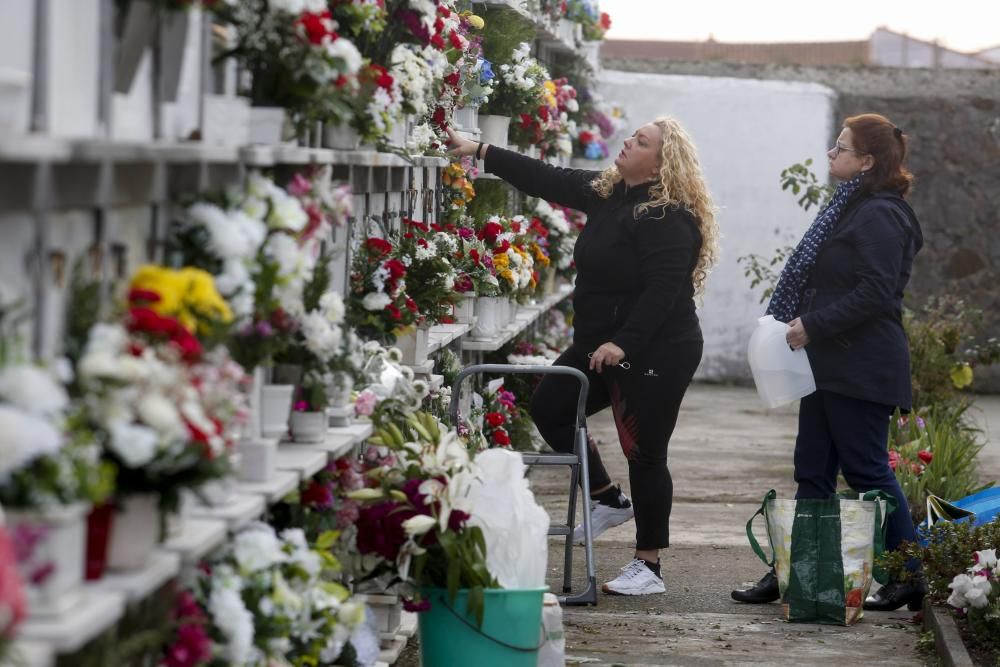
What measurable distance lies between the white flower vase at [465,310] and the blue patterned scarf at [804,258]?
5.16 ft

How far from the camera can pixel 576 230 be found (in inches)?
391

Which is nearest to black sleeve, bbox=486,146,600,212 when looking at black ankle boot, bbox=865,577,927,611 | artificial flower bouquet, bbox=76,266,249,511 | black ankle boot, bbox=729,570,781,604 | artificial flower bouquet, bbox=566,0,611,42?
black ankle boot, bbox=729,570,781,604

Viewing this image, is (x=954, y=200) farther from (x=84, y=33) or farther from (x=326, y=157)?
(x=84, y=33)

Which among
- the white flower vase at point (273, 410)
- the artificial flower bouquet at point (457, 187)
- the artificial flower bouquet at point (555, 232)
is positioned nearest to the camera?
the white flower vase at point (273, 410)

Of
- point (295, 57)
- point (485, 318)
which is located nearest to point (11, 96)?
point (295, 57)

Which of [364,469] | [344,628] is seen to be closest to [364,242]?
[364,469]

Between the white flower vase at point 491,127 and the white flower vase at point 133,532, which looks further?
the white flower vase at point 491,127

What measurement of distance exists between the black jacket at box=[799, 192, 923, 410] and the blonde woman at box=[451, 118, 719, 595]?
0.45 m

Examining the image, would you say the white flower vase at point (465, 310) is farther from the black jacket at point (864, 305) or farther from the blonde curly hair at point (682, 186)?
the black jacket at point (864, 305)

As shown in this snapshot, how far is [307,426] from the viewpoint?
3.93 meters

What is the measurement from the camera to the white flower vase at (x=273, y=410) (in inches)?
143

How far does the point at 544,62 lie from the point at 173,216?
270 inches

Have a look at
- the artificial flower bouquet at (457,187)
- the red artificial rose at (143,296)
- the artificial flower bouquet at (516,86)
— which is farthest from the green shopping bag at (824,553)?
the red artificial rose at (143,296)

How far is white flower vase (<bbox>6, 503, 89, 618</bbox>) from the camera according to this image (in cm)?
232
